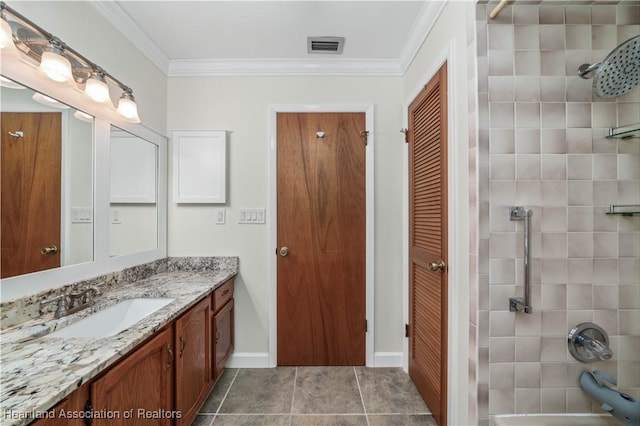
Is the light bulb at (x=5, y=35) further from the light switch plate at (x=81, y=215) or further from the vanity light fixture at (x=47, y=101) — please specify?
the light switch plate at (x=81, y=215)

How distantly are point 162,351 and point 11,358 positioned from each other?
474 millimetres

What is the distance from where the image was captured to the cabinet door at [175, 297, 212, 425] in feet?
4.37

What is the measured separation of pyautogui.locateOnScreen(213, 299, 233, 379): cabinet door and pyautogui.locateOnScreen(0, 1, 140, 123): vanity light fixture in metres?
1.50

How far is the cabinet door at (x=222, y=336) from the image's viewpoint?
1.79 metres

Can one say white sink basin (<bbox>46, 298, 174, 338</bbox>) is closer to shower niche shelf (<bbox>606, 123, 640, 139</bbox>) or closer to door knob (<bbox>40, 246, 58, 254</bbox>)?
door knob (<bbox>40, 246, 58, 254</bbox>)

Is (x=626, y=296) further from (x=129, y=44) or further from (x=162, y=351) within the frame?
(x=129, y=44)

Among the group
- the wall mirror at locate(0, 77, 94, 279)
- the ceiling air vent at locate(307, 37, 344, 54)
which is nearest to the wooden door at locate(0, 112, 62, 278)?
the wall mirror at locate(0, 77, 94, 279)

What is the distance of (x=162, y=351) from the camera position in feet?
3.91

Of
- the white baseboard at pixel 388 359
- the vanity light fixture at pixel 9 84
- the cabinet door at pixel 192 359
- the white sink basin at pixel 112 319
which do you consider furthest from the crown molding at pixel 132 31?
the white baseboard at pixel 388 359

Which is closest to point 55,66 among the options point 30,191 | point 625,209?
point 30,191

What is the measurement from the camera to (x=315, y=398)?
177 cm

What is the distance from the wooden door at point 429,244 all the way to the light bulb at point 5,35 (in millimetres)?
1914

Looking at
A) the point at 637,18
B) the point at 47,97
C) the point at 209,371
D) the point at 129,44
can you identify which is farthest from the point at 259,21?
the point at 209,371

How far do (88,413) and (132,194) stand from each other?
1.36 meters
